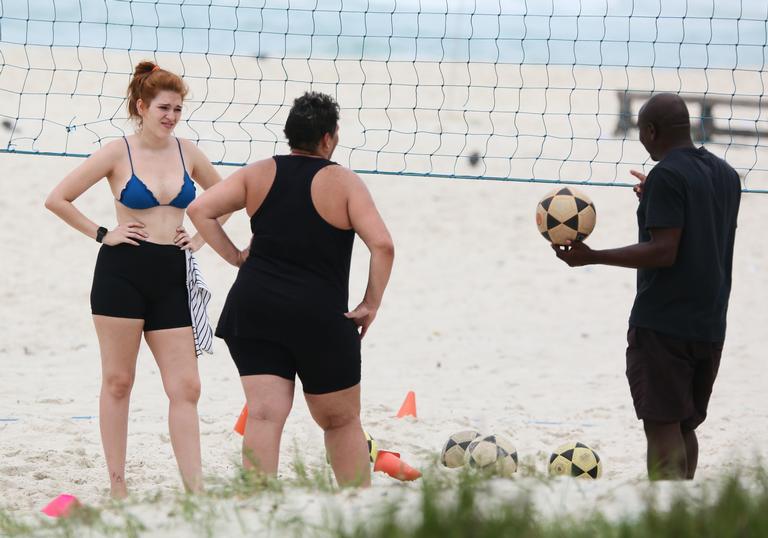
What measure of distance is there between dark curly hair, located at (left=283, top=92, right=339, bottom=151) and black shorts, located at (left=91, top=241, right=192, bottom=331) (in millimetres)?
771

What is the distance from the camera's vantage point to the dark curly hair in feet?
12.0

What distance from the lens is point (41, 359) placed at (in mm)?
7484

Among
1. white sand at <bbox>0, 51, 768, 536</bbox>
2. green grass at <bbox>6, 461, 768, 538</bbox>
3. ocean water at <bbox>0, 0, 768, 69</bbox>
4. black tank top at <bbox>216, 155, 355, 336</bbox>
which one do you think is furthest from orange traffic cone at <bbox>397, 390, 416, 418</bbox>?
ocean water at <bbox>0, 0, 768, 69</bbox>

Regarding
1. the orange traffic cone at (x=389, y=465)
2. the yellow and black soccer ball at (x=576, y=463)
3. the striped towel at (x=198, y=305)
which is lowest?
the orange traffic cone at (x=389, y=465)

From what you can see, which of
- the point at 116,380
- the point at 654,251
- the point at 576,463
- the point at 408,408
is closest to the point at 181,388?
the point at 116,380

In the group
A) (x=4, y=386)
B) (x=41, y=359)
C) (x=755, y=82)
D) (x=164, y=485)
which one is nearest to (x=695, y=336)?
(x=164, y=485)

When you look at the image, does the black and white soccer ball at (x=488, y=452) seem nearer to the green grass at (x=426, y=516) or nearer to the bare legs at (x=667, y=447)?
the bare legs at (x=667, y=447)

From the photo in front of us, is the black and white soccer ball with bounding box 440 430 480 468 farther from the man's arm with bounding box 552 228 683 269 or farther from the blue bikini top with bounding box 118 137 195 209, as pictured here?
the blue bikini top with bounding box 118 137 195 209

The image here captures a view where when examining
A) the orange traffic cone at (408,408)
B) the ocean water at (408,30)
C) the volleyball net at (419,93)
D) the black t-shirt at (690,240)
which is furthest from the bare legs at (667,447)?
the ocean water at (408,30)

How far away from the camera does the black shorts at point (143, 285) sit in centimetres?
408

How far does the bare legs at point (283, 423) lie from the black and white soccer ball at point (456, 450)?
0.96m

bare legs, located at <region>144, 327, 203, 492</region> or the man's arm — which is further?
bare legs, located at <region>144, 327, 203, 492</region>

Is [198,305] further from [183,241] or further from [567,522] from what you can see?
[567,522]

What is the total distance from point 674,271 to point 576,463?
118cm
